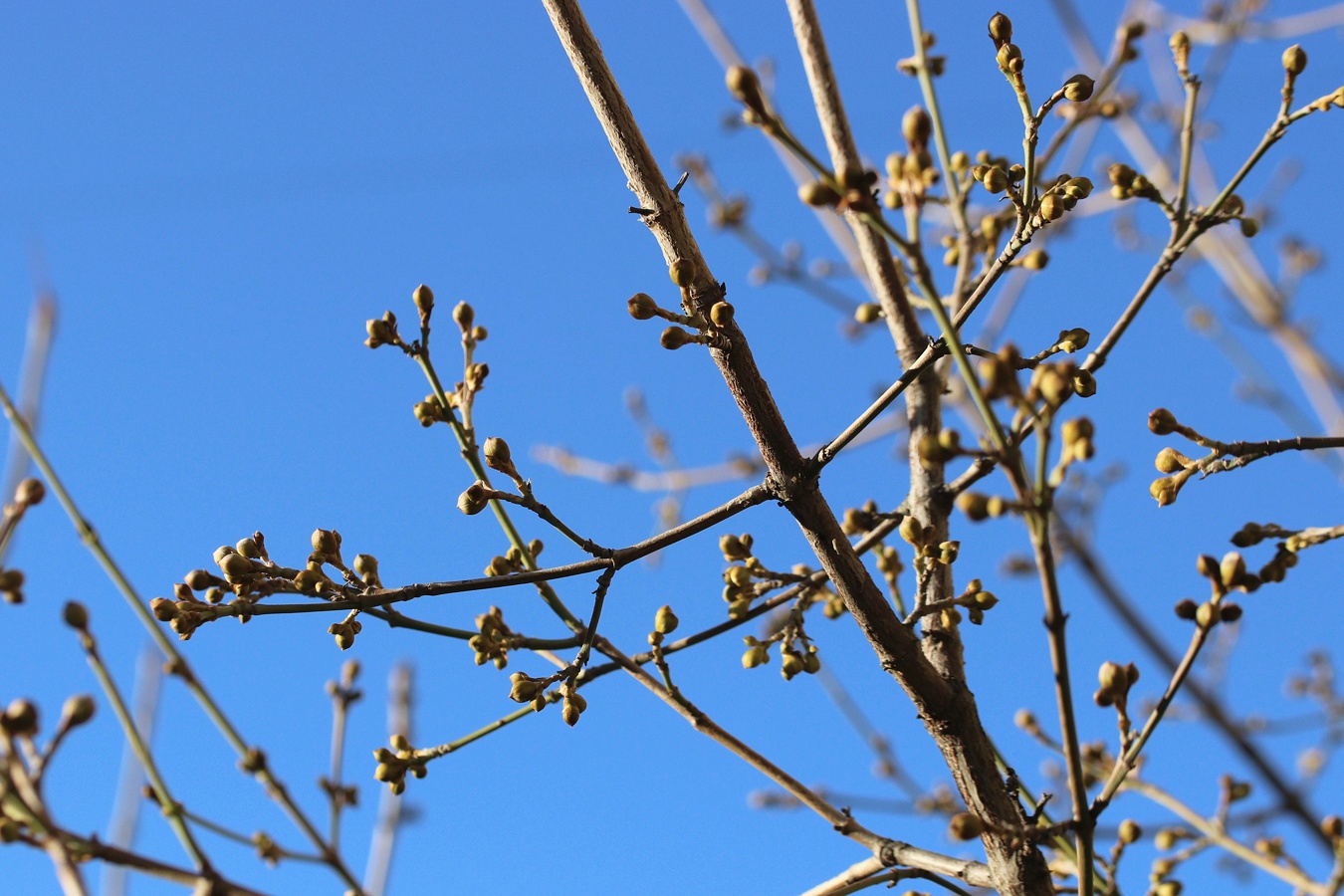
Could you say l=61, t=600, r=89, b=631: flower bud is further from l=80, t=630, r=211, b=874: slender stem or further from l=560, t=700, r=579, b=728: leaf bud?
l=560, t=700, r=579, b=728: leaf bud

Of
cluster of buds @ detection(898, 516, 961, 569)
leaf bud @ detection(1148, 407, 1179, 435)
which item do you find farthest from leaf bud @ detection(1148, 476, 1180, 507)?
cluster of buds @ detection(898, 516, 961, 569)

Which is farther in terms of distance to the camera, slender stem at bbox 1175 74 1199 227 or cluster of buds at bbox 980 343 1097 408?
slender stem at bbox 1175 74 1199 227

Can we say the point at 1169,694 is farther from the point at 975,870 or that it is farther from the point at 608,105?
the point at 608,105

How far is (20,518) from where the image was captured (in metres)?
1.85

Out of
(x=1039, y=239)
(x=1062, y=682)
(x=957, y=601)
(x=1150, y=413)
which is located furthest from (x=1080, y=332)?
(x=1039, y=239)

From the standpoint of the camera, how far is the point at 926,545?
2.42 metres

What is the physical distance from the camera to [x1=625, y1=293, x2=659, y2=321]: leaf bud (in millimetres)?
2094

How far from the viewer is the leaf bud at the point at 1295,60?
255 centimetres

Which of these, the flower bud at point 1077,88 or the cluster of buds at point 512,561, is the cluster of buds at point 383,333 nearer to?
the cluster of buds at point 512,561

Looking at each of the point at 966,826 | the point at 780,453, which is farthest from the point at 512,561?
the point at 966,826

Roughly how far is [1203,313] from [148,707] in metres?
5.82

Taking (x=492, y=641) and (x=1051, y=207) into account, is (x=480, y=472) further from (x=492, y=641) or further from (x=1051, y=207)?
(x=1051, y=207)

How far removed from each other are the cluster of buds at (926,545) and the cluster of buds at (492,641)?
0.94 meters

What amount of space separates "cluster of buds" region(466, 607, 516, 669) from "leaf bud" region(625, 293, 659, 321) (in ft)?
2.75
